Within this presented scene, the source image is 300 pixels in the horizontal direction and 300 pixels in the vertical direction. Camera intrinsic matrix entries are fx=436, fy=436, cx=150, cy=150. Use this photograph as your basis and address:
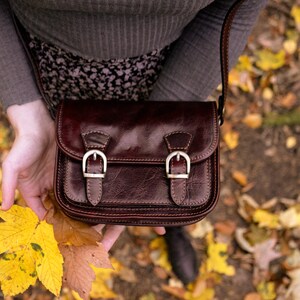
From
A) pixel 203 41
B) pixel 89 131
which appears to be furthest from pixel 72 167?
pixel 203 41

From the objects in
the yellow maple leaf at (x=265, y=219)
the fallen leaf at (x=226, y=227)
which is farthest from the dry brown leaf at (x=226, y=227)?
the yellow maple leaf at (x=265, y=219)

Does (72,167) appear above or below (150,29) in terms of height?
below

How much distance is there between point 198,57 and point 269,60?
5.31 ft

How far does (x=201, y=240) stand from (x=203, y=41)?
52.8 inches

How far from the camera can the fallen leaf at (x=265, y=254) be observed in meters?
2.45

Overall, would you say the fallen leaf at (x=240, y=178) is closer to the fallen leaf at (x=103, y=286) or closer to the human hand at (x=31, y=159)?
the fallen leaf at (x=103, y=286)

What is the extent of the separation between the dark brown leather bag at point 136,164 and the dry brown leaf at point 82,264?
10 centimetres

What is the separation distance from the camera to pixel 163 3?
1.13 metres

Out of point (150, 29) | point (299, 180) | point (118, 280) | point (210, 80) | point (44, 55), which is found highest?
point (150, 29)

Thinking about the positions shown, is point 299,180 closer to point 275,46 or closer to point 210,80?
point 275,46

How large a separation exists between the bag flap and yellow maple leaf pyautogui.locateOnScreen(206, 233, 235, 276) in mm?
1280

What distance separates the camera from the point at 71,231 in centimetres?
134

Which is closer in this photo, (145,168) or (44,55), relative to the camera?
(145,168)

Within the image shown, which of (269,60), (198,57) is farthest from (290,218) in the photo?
(198,57)
